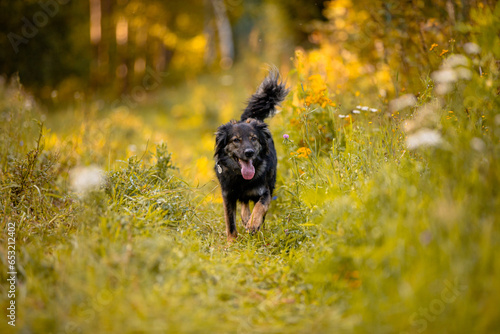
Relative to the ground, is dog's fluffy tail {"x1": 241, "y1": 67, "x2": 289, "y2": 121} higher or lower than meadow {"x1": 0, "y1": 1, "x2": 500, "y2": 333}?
higher

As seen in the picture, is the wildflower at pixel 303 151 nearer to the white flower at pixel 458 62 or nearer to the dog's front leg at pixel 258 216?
the dog's front leg at pixel 258 216

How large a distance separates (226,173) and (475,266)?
8.97 ft

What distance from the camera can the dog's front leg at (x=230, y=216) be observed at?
12.6ft

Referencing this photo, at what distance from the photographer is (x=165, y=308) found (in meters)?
1.99

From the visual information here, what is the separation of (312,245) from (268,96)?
8.69 feet

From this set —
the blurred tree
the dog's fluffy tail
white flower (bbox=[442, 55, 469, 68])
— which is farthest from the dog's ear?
the blurred tree

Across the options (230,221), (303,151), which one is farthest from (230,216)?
(303,151)

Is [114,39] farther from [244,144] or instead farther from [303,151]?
[303,151]

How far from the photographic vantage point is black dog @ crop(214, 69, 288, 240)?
3.94 metres

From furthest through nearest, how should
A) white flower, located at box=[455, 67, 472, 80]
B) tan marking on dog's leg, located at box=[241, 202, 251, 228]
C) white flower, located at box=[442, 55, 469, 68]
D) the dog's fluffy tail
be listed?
the dog's fluffy tail
tan marking on dog's leg, located at box=[241, 202, 251, 228]
white flower, located at box=[442, 55, 469, 68]
white flower, located at box=[455, 67, 472, 80]

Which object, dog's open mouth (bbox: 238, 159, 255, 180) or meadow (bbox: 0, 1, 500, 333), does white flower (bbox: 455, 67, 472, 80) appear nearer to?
meadow (bbox: 0, 1, 500, 333)

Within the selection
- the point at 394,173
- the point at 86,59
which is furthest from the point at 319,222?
the point at 86,59

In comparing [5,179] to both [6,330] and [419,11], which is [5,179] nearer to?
[6,330]

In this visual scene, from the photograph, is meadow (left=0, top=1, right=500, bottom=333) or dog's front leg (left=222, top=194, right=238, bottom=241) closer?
meadow (left=0, top=1, right=500, bottom=333)
